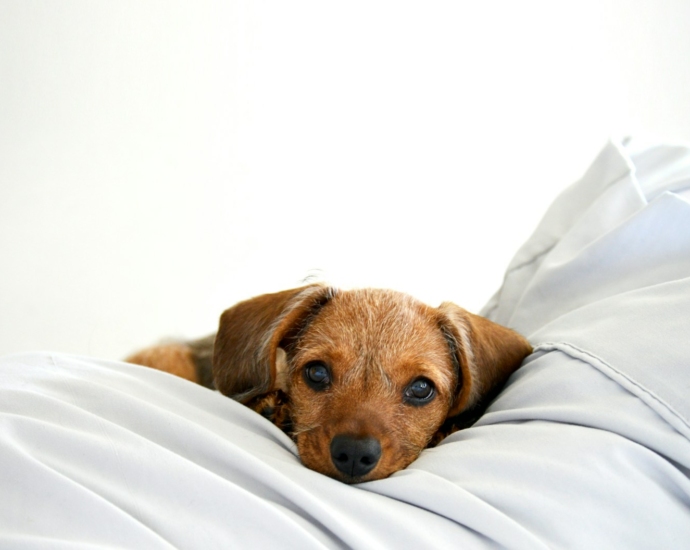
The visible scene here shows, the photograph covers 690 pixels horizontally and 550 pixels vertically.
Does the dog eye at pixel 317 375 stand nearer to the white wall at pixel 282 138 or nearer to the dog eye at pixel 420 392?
the dog eye at pixel 420 392

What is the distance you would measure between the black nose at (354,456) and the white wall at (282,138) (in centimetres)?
193

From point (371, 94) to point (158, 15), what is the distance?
1181mm

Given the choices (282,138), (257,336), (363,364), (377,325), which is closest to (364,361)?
(363,364)

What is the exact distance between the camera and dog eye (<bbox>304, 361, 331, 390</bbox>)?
169 centimetres

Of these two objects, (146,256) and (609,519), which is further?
(146,256)

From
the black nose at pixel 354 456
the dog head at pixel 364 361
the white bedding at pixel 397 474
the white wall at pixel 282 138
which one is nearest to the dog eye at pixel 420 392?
the dog head at pixel 364 361

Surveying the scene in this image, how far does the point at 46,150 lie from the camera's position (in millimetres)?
3418

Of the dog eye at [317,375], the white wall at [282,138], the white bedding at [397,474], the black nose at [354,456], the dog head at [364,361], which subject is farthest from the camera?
the white wall at [282,138]

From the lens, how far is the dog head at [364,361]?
5.17ft

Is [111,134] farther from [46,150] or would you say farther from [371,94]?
[371,94]

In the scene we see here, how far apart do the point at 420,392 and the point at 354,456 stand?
13.3 inches

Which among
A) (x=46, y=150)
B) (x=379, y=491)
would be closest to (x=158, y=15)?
(x=46, y=150)

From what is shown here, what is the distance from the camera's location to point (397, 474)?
1.38 metres

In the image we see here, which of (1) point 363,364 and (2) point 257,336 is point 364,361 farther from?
(2) point 257,336
